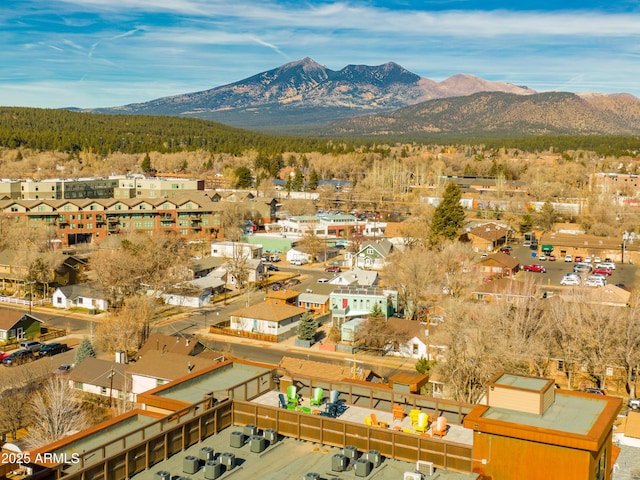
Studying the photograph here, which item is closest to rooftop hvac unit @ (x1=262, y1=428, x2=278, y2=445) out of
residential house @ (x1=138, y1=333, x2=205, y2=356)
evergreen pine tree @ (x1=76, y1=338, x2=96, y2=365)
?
residential house @ (x1=138, y1=333, x2=205, y2=356)

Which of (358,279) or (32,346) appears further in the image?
(358,279)

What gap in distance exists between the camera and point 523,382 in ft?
36.5

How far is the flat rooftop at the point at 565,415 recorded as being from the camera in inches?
386

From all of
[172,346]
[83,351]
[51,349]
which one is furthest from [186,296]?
[83,351]

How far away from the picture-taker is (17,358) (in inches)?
1090

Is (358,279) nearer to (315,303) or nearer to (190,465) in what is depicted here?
(315,303)

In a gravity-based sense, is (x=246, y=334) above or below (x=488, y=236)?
below

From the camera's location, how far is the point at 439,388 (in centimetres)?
2339

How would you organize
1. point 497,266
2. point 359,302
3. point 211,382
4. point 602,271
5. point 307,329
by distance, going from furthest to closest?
point 602,271
point 497,266
point 359,302
point 307,329
point 211,382

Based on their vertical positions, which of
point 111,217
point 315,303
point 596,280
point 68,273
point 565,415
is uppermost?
point 565,415

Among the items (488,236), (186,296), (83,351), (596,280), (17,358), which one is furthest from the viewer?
(488,236)

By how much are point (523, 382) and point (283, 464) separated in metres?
4.04

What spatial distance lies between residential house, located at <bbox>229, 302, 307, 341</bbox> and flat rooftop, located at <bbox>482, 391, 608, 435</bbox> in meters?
21.9

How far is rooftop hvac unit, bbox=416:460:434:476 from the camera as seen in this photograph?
927cm
